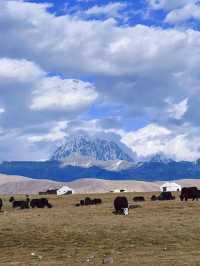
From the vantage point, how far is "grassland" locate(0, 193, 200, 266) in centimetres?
3244

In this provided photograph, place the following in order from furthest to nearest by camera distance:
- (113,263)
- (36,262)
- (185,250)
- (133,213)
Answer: (133,213) < (185,250) < (36,262) < (113,263)

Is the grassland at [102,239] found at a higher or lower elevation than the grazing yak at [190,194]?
lower

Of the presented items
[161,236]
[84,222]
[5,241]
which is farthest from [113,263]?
[84,222]

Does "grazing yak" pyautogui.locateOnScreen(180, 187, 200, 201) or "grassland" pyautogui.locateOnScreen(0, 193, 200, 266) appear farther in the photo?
"grazing yak" pyautogui.locateOnScreen(180, 187, 200, 201)

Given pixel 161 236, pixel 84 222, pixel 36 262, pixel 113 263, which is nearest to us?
pixel 113 263

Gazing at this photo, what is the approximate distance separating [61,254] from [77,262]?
Result: 13.0 ft

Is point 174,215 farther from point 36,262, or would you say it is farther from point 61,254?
point 36,262

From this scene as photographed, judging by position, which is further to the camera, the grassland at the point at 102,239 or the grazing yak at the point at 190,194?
the grazing yak at the point at 190,194

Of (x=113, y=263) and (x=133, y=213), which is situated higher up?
(x=133, y=213)

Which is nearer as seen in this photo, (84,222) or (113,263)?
(113,263)

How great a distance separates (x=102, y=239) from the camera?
39500mm

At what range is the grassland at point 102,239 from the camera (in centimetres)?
3244

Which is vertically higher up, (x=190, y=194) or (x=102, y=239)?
(x=190, y=194)

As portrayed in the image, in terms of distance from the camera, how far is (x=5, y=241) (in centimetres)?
4131
